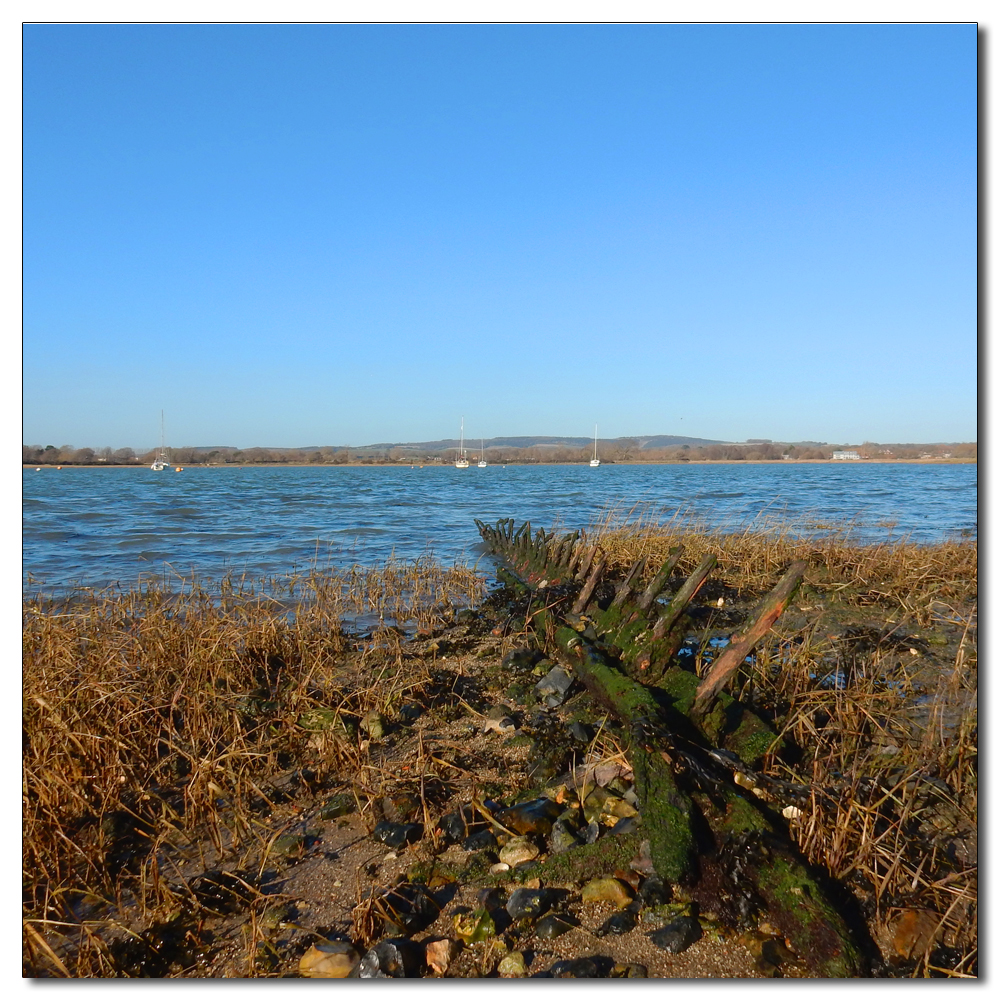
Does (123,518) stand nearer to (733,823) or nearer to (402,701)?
(402,701)

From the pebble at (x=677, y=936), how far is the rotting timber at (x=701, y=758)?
24 centimetres

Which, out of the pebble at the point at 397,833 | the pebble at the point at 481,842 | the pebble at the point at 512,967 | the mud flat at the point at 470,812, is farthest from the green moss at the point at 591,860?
the pebble at the point at 397,833

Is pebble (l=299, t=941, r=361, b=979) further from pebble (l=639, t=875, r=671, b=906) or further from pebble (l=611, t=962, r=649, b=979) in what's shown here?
pebble (l=639, t=875, r=671, b=906)

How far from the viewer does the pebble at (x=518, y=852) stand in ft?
11.5

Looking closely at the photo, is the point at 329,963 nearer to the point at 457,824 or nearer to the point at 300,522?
the point at 457,824

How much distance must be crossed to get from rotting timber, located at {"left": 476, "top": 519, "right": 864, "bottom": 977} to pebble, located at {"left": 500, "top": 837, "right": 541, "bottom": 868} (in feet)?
2.15

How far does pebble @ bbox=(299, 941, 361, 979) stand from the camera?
281 centimetres

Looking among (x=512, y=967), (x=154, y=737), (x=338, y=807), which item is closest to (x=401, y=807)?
(x=338, y=807)

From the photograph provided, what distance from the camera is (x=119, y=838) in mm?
3947

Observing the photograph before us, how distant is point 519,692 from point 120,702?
3.31 metres

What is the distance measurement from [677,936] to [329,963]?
1.53m

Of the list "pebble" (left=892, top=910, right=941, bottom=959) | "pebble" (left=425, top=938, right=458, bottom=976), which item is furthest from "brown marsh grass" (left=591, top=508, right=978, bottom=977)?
"pebble" (left=425, top=938, right=458, bottom=976)

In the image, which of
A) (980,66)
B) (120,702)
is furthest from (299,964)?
(980,66)

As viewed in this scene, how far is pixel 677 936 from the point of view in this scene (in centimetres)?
283
